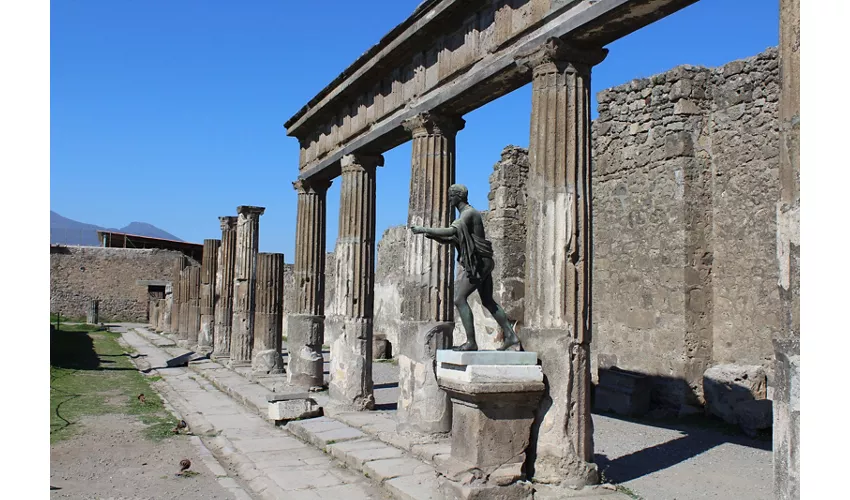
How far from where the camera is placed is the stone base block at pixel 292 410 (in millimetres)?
9570

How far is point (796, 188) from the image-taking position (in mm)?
3867

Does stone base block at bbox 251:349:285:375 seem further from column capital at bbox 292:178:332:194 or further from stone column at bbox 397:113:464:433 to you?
stone column at bbox 397:113:464:433

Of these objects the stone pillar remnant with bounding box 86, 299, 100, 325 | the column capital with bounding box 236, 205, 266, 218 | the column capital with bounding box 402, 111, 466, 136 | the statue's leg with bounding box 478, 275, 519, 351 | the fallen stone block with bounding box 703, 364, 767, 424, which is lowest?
the stone pillar remnant with bounding box 86, 299, 100, 325

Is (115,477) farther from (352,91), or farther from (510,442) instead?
(352,91)

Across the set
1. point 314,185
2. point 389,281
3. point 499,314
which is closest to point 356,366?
point 499,314

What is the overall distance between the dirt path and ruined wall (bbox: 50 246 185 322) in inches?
1284

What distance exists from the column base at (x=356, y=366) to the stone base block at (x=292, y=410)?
0.60 meters

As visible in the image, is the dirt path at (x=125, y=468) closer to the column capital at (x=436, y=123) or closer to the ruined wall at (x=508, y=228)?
the column capital at (x=436, y=123)

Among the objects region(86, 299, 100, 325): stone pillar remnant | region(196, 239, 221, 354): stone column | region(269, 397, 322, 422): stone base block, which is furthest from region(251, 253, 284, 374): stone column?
region(86, 299, 100, 325): stone pillar remnant

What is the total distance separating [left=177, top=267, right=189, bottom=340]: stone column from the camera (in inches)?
966

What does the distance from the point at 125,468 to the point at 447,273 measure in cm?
415

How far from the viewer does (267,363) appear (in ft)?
48.0

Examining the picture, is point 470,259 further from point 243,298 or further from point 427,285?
point 243,298

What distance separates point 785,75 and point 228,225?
16.5 m
